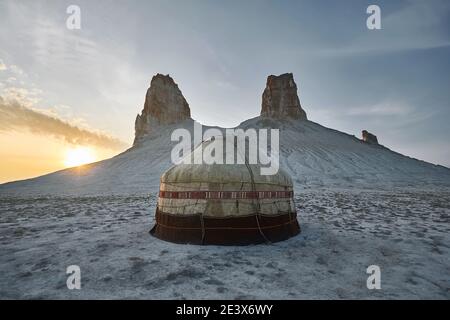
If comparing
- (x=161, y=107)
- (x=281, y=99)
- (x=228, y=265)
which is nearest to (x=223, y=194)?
(x=228, y=265)

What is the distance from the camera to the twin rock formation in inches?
3110

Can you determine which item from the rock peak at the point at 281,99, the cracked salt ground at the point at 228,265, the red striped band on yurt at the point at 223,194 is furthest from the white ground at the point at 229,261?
the rock peak at the point at 281,99

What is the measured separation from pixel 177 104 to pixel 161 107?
5338mm

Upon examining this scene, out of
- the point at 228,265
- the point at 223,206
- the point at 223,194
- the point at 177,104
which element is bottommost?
the point at 228,265

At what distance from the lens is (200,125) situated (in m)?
79.0

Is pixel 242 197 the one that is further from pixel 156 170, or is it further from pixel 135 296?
pixel 156 170

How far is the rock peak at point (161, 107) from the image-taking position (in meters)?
78.6

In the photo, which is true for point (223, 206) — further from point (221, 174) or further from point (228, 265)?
point (228, 265)

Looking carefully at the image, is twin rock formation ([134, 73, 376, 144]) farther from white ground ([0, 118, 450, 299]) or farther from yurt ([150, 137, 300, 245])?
yurt ([150, 137, 300, 245])

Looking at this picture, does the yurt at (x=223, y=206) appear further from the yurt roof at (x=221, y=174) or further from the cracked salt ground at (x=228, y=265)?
the cracked salt ground at (x=228, y=265)

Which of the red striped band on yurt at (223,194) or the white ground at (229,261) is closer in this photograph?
the white ground at (229,261)

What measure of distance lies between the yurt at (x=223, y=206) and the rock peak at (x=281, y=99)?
255 ft

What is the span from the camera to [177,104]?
271 feet

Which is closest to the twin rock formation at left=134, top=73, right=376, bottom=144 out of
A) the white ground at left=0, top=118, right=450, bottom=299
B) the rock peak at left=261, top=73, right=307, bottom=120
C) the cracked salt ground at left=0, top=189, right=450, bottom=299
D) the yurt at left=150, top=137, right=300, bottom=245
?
the rock peak at left=261, top=73, right=307, bottom=120
